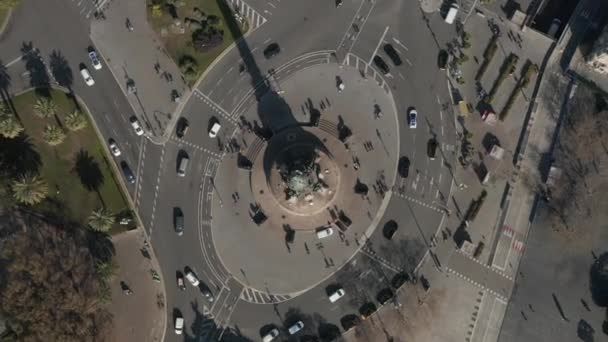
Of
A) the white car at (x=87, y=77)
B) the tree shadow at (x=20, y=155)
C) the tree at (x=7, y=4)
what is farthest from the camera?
the white car at (x=87, y=77)

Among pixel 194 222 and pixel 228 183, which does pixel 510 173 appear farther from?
pixel 194 222

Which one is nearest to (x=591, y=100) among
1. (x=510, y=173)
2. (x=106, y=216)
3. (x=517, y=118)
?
(x=517, y=118)

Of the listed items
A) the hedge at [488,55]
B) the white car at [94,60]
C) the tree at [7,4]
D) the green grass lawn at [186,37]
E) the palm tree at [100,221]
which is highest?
the hedge at [488,55]

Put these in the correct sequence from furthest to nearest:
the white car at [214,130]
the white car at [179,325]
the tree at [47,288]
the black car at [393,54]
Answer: the black car at [393,54]
the white car at [214,130]
the white car at [179,325]
the tree at [47,288]

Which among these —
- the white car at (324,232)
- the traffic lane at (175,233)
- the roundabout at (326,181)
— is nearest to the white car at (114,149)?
the traffic lane at (175,233)

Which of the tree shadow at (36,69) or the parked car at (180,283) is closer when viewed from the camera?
the parked car at (180,283)

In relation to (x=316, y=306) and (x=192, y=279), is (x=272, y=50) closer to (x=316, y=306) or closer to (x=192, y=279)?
(x=192, y=279)

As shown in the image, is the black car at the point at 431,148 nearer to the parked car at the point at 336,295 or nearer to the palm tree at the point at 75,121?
the parked car at the point at 336,295
